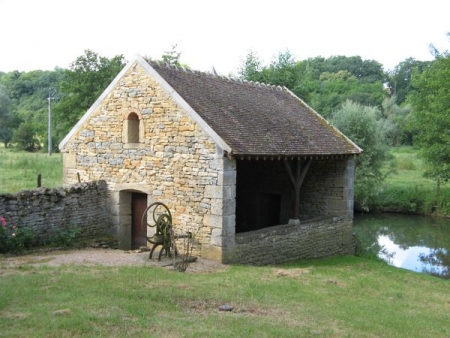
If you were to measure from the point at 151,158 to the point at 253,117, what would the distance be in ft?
9.77

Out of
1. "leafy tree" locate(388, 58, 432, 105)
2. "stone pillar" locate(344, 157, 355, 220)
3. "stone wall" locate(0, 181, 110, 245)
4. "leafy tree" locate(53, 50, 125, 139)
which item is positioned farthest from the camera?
"leafy tree" locate(388, 58, 432, 105)

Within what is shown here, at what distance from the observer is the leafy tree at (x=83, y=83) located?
86.8 ft

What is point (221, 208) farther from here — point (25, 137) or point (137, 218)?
point (25, 137)

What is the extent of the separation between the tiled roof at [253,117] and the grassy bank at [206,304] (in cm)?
306

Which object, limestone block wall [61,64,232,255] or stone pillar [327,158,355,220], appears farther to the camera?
stone pillar [327,158,355,220]

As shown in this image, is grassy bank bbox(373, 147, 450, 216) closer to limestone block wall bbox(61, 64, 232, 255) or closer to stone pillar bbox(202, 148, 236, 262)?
stone pillar bbox(202, 148, 236, 262)

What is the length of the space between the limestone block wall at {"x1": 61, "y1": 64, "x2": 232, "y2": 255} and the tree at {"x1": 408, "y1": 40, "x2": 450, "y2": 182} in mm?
12628

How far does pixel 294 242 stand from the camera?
1306 cm

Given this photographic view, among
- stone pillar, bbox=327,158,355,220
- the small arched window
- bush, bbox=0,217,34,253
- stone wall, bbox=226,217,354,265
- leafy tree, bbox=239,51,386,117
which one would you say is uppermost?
leafy tree, bbox=239,51,386,117

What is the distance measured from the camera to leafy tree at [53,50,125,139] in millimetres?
26453

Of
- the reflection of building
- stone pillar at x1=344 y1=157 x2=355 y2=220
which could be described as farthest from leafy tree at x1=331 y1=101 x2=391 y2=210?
stone pillar at x1=344 y1=157 x2=355 y2=220

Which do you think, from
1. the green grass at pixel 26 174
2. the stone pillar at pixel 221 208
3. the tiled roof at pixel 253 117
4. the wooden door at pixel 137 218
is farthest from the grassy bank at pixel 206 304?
the green grass at pixel 26 174

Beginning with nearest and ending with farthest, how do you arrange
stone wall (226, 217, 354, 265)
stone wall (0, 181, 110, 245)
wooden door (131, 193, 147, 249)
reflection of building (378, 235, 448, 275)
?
1. stone wall (0, 181, 110, 245)
2. stone wall (226, 217, 354, 265)
3. wooden door (131, 193, 147, 249)
4. reflection of building (378, 235, 448, 275)

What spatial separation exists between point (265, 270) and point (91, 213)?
4757 mm
